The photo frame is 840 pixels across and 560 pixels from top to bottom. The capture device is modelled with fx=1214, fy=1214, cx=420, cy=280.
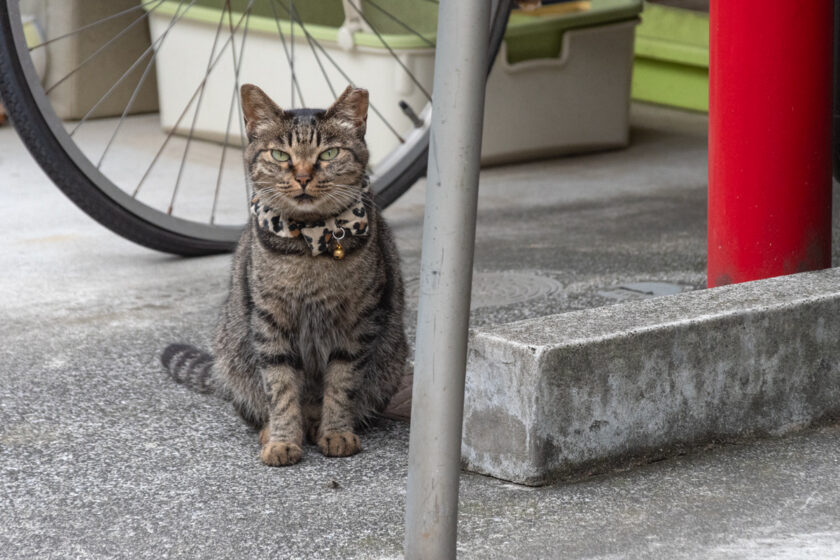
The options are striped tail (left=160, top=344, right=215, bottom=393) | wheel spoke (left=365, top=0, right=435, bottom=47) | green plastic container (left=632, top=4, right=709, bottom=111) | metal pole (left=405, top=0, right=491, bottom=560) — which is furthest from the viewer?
green plastic container (left=632, top=4, right=709, bottom=111)

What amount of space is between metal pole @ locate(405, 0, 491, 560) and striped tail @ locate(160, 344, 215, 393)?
118 cm

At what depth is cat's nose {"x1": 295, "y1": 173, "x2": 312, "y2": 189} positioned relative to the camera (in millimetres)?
2457

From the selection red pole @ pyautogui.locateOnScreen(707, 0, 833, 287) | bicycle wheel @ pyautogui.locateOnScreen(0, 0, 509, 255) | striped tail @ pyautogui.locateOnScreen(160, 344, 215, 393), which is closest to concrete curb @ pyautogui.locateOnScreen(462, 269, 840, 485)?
red pole @ pyautogui.locateOnScreen(707, 0, 833, 287)

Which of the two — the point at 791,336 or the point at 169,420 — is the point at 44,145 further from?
the point at 791,336

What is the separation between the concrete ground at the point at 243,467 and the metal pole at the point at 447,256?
0.99 ft

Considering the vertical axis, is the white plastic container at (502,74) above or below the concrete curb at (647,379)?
above

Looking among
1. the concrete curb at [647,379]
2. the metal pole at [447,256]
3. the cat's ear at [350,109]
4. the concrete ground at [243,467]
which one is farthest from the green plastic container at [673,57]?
the metal pole at [447,256]

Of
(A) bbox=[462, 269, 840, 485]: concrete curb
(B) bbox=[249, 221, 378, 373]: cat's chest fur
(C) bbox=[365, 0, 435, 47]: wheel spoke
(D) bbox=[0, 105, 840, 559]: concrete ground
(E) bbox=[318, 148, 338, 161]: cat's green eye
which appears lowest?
(D) bbox=[0, 105, 840, 559]: concrete ground

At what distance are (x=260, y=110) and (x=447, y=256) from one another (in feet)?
3.14

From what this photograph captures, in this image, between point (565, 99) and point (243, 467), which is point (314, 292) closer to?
point (243, 467)

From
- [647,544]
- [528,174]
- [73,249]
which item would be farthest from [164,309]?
[528,174]

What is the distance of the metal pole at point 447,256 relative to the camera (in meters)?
1.71

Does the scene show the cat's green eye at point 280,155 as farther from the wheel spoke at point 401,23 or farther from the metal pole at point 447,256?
the wheel spoke at point 401,23

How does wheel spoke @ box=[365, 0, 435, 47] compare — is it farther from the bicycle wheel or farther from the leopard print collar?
the leopard print collar
